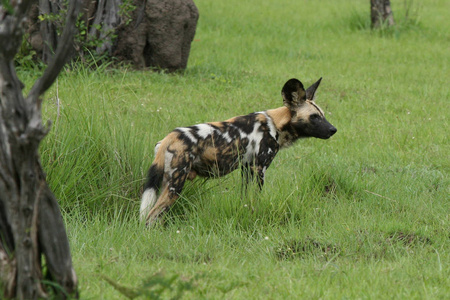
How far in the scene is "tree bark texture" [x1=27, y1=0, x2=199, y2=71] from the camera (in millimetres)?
7910

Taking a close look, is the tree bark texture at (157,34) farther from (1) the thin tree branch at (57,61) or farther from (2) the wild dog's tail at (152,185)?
(1) the thin tree branch at (57,61)

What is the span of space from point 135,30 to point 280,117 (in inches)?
153

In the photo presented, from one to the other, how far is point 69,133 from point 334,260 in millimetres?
2088

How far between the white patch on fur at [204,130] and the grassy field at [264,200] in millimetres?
415

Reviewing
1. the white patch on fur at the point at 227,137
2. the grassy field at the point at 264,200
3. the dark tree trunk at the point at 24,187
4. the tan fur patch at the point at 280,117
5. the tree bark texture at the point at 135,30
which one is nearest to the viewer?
the dark tree trunk at the point at 24,187

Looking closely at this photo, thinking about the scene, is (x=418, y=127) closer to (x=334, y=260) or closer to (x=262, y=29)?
(x=334, y=260)

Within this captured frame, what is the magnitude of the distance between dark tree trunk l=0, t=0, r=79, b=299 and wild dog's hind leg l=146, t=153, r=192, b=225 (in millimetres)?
1819

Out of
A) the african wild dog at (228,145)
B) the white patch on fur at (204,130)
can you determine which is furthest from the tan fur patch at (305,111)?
the white patch on fur at (204,130)

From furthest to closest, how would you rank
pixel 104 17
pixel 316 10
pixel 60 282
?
1. pixel 316 10
2. pixel 104 17
3. pixel 60 282

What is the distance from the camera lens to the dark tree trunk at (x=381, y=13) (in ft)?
39.7

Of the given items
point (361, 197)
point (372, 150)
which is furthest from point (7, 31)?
point (372, 150)

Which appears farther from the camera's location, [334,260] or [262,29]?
[262,29]

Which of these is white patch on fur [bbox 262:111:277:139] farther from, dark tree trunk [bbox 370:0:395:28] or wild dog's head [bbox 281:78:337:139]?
dark tree trunk [bbox 370:0:395:28]

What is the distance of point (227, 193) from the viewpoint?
14.9 ft
